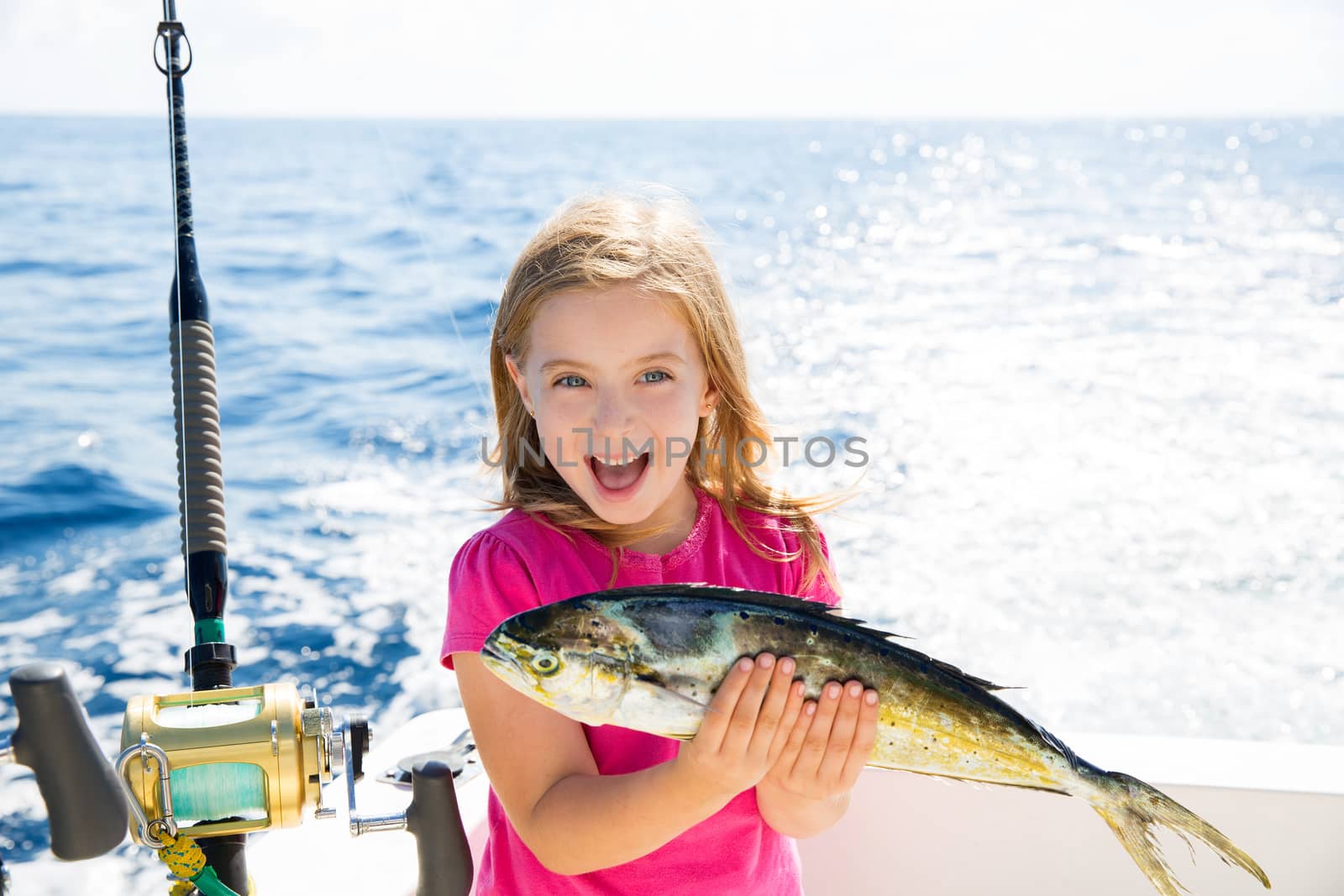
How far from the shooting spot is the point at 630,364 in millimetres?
1621

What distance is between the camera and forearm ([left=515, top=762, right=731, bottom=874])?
4.49 feet

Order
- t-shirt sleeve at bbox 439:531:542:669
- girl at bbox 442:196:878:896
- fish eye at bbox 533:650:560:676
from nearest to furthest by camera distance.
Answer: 1. fish eye at bbox 533:650:560:676
2. girl at bbox 442:196:878:896
3. t-shirt sleeve at bbox 439:531:542:669

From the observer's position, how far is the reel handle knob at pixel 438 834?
1.28 meters

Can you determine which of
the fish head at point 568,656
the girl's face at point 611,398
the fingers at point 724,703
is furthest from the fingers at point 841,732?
the girl's face at point 611,398

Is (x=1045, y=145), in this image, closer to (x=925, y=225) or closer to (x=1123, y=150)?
(x=1123, y=150)

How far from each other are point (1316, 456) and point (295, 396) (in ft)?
27.9

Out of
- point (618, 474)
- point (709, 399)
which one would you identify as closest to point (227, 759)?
point (618, 474)

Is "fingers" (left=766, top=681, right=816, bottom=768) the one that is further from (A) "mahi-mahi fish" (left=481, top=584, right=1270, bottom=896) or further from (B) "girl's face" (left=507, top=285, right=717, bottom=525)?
(B) "girl's face" (left=507, top=285, right=717, bottom=525)

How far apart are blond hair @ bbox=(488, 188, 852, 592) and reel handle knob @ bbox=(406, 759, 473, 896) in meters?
0.49

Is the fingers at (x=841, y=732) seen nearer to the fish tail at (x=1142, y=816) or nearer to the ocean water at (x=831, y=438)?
the fish tail at (x=1142, y=816)

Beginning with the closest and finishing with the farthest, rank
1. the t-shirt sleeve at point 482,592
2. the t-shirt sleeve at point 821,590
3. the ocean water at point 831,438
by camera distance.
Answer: the t-shirt sleeve at point 482,592
the t-shirt sleeve at point 821,590
the ocean water at point 831,438

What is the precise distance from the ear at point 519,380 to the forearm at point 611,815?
57cm

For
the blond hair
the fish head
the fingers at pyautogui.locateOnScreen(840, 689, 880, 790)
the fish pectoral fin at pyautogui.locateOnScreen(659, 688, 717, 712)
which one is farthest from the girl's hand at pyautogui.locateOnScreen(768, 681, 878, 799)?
the blond hair

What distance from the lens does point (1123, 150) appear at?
41094 mm
